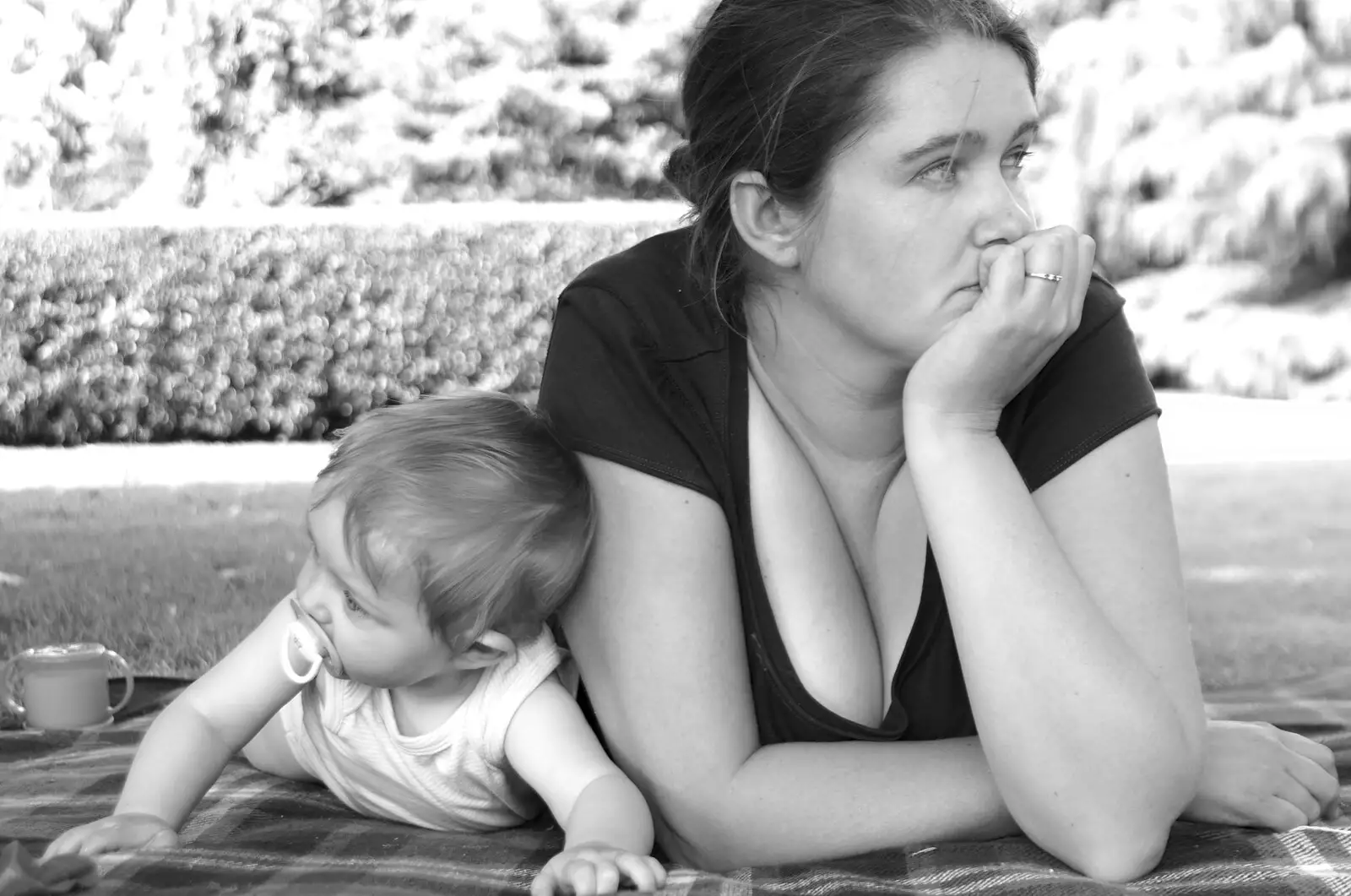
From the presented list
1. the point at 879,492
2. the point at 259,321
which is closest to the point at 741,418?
the point at 879,492

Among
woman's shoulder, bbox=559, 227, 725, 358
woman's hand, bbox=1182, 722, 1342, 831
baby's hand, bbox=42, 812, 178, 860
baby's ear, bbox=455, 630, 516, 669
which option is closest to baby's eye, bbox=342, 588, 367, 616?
baby's ear, bbox=455, 630, 516, 669

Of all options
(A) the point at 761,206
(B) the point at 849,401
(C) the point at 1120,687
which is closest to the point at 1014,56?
(A) the point at 761,206

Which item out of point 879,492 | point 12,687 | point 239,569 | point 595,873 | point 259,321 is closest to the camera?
point 595,873

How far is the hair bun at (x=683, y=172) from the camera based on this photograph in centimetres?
222

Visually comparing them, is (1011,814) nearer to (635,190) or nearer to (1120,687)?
(1120,687)

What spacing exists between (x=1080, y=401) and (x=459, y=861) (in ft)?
3.42

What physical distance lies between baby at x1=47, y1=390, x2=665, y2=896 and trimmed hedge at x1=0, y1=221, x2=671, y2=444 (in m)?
6.85

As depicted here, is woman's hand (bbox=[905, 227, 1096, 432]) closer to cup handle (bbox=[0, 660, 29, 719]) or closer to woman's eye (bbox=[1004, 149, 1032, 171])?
woman's eye (bbox=[1004, 149, 1032, 171])

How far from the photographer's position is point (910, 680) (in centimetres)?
205

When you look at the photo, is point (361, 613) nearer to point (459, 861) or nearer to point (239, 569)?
point (459, 861)

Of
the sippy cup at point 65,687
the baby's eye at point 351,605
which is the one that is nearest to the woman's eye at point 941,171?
the baby's eye at point 351,605

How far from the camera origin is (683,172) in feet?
7.45

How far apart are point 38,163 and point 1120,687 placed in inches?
518

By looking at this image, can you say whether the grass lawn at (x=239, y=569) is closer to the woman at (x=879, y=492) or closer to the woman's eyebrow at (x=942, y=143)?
the woman at (x=879, y=492)
